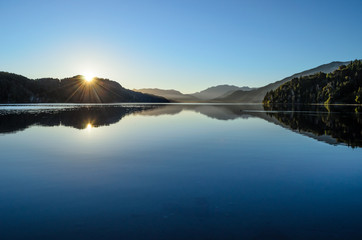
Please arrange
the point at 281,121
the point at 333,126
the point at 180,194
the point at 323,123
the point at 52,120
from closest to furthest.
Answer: the point at 180,194
the point at 333,126
the point at 323,123
the point at 52,120
the point at 281,121

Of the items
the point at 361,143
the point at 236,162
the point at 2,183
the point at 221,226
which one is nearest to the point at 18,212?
the point at 2,183

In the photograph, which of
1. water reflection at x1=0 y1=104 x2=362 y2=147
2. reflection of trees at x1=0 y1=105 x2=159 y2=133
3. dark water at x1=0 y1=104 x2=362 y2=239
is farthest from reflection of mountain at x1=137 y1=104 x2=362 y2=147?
reflection of trees at x1=0 y1=105 x2=159 y2=133

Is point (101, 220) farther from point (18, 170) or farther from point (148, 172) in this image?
point (18, 170)

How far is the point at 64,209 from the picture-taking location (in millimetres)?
11133

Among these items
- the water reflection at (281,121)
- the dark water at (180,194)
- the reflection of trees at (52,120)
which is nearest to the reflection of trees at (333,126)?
the water reflection at (281,121)

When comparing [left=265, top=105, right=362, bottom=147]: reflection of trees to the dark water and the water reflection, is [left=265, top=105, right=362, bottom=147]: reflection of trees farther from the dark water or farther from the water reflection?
the dark water

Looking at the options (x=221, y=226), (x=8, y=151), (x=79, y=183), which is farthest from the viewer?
(x=8, y=151)

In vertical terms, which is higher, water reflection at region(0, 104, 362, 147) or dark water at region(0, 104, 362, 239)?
water reflection at region(0, 104, 362, 147)

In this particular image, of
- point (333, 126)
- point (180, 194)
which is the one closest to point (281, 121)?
point (333, 126)

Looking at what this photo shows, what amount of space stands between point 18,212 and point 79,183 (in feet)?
13.5

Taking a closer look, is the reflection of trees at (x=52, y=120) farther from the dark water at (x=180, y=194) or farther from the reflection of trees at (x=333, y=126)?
the reflection of trees at (x=333, y=126)

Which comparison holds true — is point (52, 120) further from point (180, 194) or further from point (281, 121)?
point (180, 194)

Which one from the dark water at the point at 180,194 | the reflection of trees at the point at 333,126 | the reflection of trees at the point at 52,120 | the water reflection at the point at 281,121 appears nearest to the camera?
→ the dark water at the point at 180,194

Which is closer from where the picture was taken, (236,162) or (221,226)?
(221,226)
